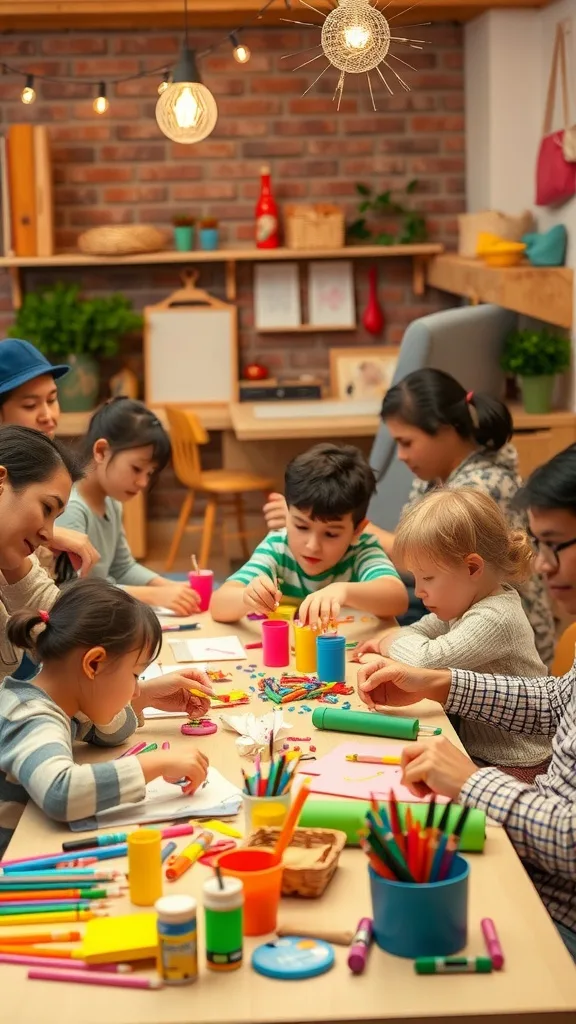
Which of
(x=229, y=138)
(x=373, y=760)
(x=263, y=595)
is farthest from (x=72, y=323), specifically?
(x=373, y=760)

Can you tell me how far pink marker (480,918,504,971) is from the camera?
1320 millimetres

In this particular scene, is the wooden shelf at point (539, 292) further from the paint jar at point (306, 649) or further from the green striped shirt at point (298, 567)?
the paint jar at point (306, 649)

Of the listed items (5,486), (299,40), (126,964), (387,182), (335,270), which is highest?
(299,40)

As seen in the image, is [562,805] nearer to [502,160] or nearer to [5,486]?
[5,486]

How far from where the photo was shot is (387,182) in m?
5.96

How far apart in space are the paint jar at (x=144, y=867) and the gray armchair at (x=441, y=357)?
9.09 feet

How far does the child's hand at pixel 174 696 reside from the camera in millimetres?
2150

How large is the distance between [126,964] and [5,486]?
1.17 m

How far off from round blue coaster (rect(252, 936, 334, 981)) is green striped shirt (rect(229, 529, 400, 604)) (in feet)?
5.16

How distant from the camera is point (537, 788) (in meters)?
1.80

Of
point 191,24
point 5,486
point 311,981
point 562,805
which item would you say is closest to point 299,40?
point 191,24

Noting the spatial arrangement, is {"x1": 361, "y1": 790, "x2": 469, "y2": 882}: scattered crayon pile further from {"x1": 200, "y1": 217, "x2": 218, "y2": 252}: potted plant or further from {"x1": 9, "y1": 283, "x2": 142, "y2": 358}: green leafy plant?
{"x1": 200, "y1": 217, "x2": 218, "y2": 252}: potted plant

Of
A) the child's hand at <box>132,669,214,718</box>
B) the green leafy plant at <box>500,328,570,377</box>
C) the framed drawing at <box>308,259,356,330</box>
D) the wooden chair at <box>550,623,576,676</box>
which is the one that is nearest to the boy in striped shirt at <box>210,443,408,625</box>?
the wooden chair at <box>550,623,576,676</box>

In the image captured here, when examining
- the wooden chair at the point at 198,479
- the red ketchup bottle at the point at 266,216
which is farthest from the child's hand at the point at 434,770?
the red ketchup bottle at the point at 266,216
